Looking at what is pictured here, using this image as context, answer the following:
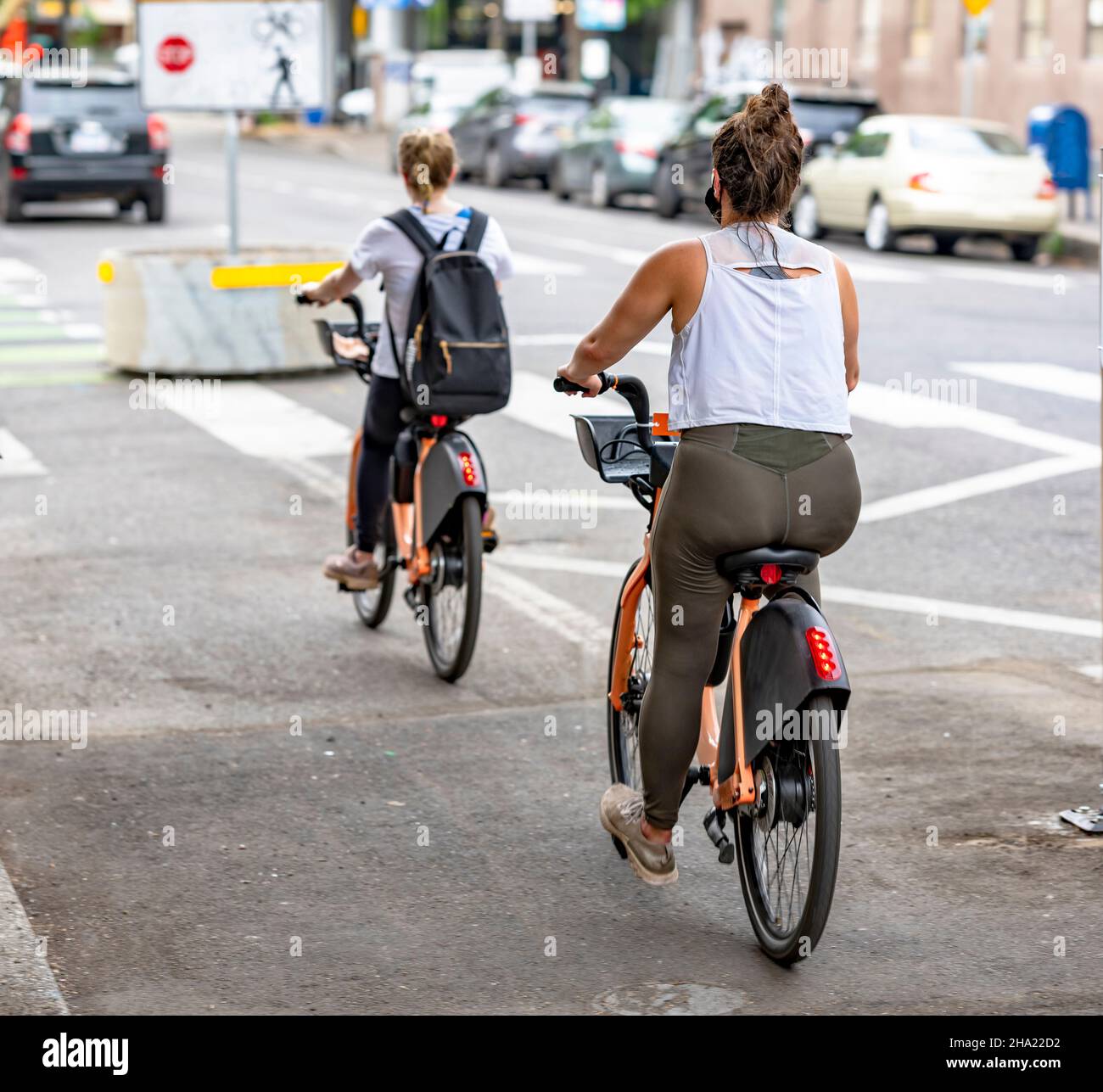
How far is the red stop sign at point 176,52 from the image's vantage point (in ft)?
45.6

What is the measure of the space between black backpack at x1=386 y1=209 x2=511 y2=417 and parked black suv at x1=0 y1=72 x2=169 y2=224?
17923 millimetres

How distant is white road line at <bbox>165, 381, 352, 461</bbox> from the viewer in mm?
11156

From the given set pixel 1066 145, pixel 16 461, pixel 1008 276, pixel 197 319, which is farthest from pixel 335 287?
pixel 1066 145

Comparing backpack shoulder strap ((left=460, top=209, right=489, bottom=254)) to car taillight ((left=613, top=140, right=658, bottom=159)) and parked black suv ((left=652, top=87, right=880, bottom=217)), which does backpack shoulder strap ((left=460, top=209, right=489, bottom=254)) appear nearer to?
parked black suv ((left=652, top=87, right=880, bottom=217))

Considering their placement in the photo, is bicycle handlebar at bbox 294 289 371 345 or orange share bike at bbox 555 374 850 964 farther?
bicycle handlebar at bbox 294 289 371 345

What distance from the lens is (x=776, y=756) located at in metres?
4.53

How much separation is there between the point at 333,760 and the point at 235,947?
147cm

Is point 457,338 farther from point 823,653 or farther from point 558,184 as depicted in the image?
point 558,184

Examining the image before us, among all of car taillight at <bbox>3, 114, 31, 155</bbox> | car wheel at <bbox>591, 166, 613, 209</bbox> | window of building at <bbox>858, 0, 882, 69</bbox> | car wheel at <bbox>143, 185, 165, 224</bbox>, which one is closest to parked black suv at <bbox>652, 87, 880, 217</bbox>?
car wheel at <bbox>591, 166, 613, 209</bbox>

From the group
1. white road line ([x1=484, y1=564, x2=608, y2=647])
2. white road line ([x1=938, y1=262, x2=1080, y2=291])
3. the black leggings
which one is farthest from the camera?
white road line ([x1=938, y1=262, x2=1080, y2=291])

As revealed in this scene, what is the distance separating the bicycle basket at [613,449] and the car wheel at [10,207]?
2038 cm

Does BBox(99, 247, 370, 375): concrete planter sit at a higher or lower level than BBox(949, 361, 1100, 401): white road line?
higher

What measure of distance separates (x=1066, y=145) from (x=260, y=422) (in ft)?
53.4
